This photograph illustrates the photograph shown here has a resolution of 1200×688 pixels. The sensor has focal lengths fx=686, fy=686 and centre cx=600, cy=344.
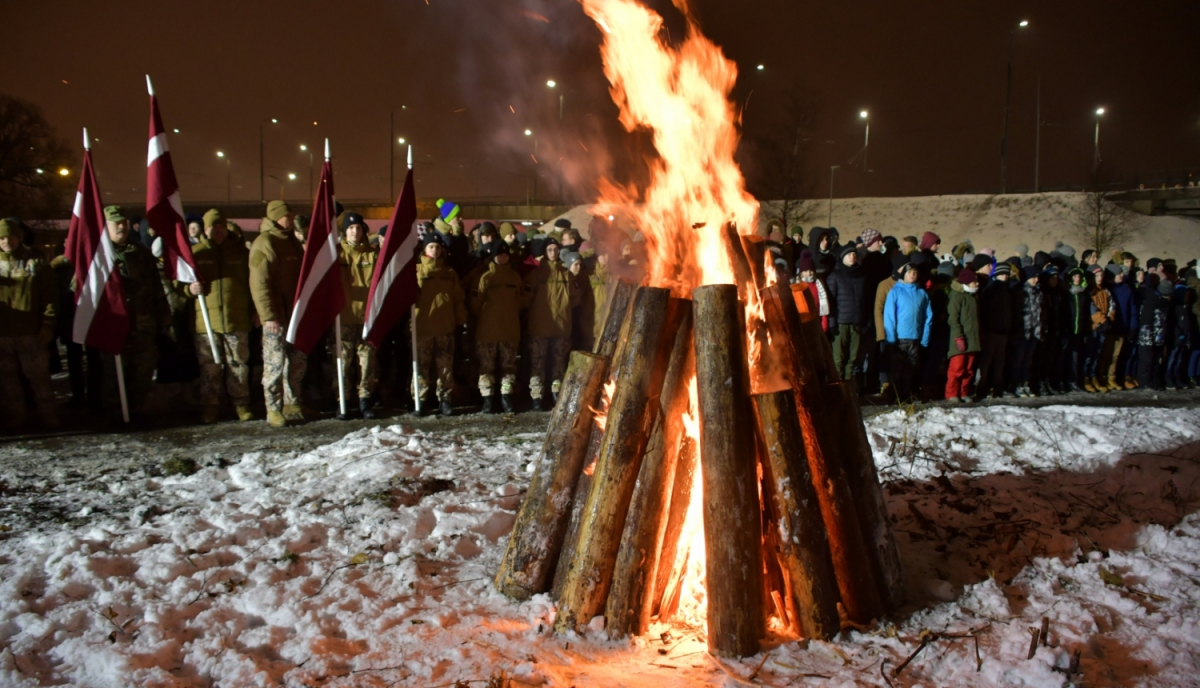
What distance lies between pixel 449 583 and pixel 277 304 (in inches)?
198

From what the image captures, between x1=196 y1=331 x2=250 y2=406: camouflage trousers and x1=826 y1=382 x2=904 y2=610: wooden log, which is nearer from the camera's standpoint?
x1=826 y1=382 x2=904 y2=610: wooden log

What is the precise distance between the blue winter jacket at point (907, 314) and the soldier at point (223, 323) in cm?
836

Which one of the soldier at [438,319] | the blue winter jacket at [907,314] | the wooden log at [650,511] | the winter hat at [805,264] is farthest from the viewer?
the winter hat at [805,264]

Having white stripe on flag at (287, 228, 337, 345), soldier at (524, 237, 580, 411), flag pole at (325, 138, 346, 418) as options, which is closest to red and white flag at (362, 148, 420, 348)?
flag pole at (325, 138, 346, 418)

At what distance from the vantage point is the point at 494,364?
28.5 ft

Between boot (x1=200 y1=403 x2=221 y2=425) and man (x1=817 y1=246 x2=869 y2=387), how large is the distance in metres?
8.10

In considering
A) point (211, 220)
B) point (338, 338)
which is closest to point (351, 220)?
point (211, 220)

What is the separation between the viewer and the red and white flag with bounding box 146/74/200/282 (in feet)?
22.9

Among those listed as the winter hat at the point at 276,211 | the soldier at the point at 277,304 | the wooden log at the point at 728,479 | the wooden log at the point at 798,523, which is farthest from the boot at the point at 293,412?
the wooden log at the point at 798,523

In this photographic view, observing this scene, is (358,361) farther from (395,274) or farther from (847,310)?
(847,310)

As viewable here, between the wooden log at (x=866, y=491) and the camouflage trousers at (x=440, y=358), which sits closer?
the wooden log at (x=866, y=491)

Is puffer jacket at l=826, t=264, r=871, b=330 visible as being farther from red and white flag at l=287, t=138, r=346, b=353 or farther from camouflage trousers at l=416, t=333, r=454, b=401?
red and white flag at l=287, t=138, r=346, b=353

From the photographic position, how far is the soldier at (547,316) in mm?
8969

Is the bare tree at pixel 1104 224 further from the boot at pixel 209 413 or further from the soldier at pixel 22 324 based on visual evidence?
the soldier at pixel 22 324
